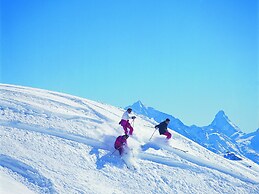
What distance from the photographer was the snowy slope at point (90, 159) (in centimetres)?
1780

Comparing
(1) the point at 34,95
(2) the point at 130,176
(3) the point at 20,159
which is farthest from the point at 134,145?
(1) the point at 34,95

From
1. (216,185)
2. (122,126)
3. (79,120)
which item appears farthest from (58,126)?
(216,185)

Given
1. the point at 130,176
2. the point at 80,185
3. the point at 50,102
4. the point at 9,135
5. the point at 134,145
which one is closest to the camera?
the point at 80,185

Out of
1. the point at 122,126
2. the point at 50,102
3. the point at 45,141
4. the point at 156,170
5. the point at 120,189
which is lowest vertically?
the point at 120,189

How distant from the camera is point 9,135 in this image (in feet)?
67.9

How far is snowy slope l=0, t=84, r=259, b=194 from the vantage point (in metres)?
17.8

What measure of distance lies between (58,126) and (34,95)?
21.9 ft

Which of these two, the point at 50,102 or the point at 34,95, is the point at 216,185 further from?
the point at 34,95

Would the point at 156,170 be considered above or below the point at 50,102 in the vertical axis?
below

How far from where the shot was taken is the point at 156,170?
816 inches

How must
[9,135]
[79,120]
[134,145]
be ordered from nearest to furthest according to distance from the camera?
[9,135] < [134,145] < [79,120]

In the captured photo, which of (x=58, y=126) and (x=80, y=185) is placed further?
(x=58, y=126)

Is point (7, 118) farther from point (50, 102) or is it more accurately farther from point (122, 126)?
point (122, 126)

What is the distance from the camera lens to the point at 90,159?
66.0 ft
